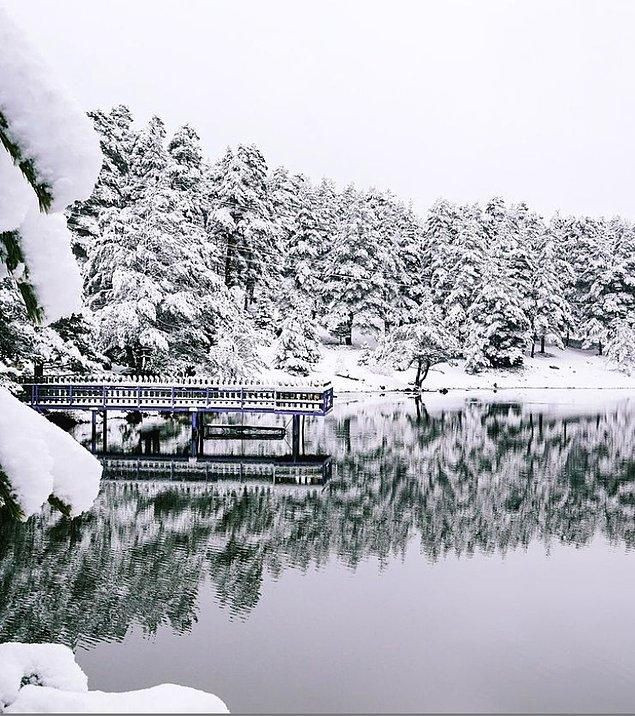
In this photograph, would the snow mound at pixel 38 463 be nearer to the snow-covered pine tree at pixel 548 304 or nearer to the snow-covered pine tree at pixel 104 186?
the snow-covered pine tree at pixel 104 186

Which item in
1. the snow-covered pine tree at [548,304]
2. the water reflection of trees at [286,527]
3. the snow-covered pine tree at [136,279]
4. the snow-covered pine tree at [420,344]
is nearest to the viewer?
the water reflection of trees at [286,527]

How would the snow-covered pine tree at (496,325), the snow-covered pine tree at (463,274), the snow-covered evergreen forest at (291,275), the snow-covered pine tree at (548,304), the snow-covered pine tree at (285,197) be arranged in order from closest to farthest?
the snow-covered evergreen forest at (291,275) → the snow-covered pine tree at (496,325) → the snow-covered pine tree at (463,274) → the snow-covered pine tree at (285,197) → the snow-covered pine tree at (548,304)

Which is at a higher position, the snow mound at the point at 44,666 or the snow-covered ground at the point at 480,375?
the snow mound at the point at 44,666

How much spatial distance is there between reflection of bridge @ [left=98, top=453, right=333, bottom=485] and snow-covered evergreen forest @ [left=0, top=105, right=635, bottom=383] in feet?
18.1

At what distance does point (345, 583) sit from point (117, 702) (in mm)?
11808

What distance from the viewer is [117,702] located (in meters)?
3.00

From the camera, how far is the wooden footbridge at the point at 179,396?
26.6 metres

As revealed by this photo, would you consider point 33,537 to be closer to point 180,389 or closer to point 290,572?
point 290,572

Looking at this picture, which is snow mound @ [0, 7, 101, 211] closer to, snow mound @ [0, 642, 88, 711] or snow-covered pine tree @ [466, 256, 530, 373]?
snow mound @ [0, 642, 88, 711]

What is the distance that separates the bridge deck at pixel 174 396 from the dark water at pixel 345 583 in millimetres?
2027

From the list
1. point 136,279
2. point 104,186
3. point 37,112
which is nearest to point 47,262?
point 37,112

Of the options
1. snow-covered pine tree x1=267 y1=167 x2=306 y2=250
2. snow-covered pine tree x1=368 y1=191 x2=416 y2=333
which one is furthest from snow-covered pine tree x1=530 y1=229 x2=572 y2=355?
snow-covered pine tree x1=267 y1=167 x2=306 y2=250

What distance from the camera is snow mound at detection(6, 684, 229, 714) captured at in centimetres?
286

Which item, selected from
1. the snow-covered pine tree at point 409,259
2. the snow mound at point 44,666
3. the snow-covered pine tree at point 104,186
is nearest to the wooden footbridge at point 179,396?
the snow-covered pine tree at point 104,186
